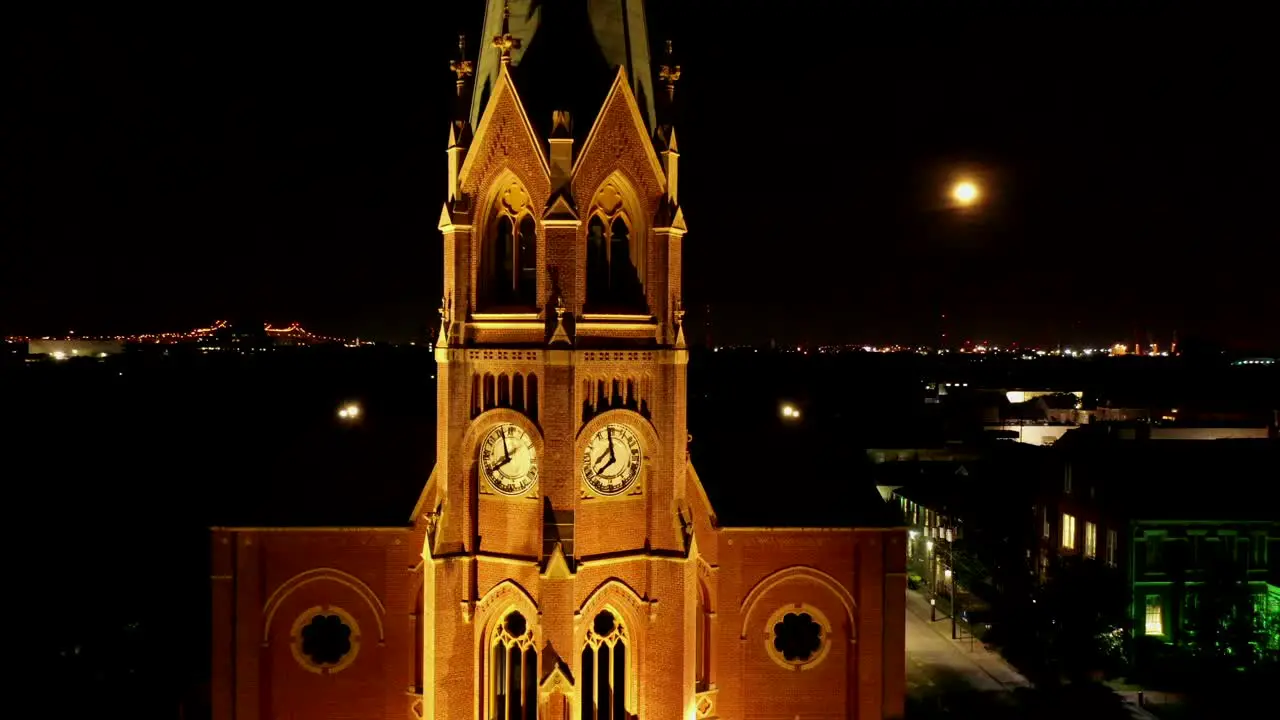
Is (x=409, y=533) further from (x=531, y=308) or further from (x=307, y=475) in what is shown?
(x=531, y=308)

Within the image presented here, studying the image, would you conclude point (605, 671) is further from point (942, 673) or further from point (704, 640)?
point (942, 673)

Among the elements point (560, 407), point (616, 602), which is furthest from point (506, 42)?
point (616, 602)

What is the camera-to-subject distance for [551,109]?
79.9ft

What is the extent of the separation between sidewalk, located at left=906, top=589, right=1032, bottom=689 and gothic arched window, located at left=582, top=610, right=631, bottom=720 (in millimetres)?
20564

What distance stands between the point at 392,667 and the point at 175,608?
63.7ft

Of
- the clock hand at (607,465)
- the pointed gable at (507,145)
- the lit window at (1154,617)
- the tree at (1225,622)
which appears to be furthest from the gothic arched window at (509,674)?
the lit window at (1154,617)

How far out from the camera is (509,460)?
991 inches

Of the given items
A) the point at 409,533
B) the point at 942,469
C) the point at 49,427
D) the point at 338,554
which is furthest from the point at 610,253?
the point at 49,427

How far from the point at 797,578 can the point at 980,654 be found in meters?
17.0

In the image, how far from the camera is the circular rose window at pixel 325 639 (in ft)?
101

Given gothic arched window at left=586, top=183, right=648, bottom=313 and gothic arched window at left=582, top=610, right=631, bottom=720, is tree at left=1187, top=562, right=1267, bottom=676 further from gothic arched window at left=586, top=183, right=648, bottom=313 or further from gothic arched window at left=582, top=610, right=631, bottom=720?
gothic arched window at left=586, top=183, right=648, bottom=313

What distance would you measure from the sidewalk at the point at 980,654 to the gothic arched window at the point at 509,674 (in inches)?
891

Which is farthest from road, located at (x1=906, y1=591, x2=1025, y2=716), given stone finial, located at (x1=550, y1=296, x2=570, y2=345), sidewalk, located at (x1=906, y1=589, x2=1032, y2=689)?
stone finial, located at (x1=550, y1=296, x2=570, y2=345)

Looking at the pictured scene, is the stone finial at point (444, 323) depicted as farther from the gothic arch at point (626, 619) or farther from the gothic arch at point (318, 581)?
the gothic arch at point (318, 581)
